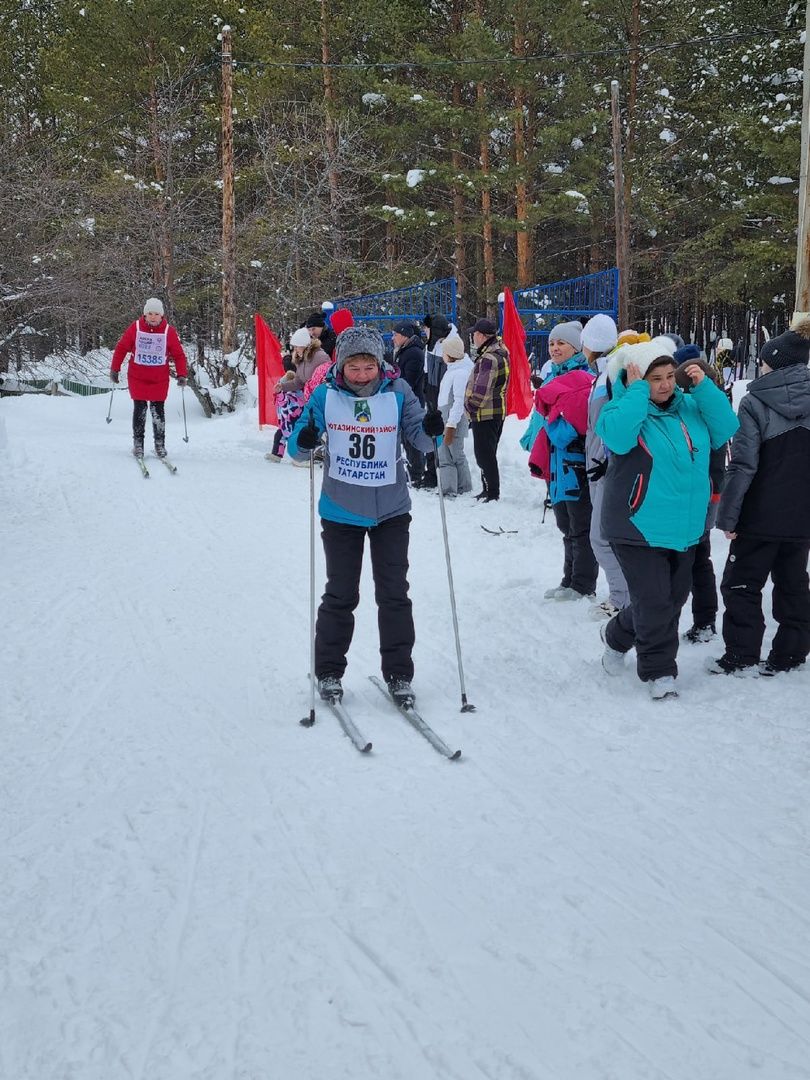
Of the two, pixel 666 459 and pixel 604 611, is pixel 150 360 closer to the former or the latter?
pixel 604 611

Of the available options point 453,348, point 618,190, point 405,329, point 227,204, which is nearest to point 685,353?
point 453,348

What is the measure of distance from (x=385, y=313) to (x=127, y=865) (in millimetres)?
17265

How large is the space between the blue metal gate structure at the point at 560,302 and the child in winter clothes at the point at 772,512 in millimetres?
11884

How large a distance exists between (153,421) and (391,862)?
34.8 ft

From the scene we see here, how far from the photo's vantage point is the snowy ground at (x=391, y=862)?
2506 millimetres

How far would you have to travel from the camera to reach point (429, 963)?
280 centimetres

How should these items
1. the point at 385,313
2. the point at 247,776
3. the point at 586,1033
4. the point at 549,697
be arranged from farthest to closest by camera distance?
the point at 385,313 < the point at 549,697 < the point at 247,776 < the point at 586,1033

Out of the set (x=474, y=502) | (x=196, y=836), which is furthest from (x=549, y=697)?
(x=474, y=502)

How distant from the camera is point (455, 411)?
10.6 meters

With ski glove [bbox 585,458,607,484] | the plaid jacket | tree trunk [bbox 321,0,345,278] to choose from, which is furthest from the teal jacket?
tree trunk [bbox 321,0,345,278]

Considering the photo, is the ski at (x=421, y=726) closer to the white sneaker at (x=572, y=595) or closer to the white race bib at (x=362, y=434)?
the white race bib at (x=362, y=434)

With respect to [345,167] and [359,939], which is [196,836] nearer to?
[359,939]

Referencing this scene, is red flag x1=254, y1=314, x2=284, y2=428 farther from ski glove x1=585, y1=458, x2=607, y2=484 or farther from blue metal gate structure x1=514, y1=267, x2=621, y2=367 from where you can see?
ski glove x1=585, y1=458, x2=607, y2=484

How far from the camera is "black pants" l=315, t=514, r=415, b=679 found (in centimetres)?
509
